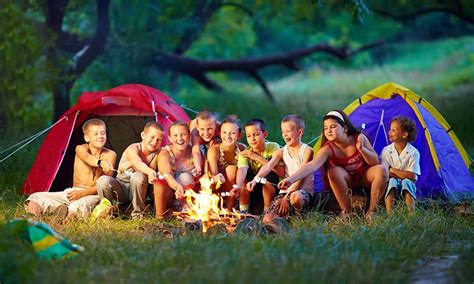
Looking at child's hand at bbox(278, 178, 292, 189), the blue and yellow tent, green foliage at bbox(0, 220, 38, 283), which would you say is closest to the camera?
green foliage at bbox(0, 220, 38, 283)

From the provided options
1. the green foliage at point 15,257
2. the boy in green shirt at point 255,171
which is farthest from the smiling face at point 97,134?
the green foliage at point 15,257

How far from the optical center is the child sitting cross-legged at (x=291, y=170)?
21.8ft

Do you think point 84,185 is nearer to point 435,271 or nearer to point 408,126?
point 408,126

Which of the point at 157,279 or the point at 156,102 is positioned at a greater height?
the point at 156,102

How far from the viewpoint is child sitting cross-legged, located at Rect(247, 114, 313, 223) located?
21.8ft

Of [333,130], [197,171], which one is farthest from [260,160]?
[333,130]

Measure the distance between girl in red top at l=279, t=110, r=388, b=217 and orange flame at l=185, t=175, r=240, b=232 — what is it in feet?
1.65

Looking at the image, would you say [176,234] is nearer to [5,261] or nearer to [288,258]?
[288,258]

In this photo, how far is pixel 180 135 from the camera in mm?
6957

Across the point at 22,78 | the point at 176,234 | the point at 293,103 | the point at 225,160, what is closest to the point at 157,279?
the point at 176,234

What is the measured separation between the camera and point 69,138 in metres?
7.86

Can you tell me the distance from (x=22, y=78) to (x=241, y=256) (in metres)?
6.62

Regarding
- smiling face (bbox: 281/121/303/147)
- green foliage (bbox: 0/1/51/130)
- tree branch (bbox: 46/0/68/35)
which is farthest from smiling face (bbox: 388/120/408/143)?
tree branch (bbox: 46/0/68/35)

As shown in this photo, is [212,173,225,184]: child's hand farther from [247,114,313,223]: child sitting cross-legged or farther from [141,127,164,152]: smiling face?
[141,127,164,152]: smiling face
